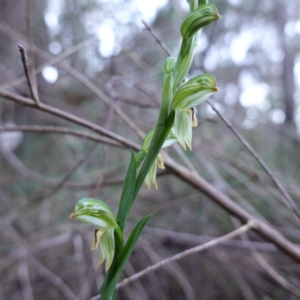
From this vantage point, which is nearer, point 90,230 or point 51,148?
point 90,230

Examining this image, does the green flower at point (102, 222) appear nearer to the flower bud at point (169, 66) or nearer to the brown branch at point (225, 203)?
the flower bud at point (169, 66)

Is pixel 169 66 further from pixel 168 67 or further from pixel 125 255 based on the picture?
pixel 125 255

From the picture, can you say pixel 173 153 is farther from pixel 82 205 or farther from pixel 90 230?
pixel 82 205

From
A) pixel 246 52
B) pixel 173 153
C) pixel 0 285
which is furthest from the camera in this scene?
pixel 246 52

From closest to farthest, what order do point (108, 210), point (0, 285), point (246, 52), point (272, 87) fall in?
point (108, 210) < point (0, 285) < point (246, 52) < point (272, 87)

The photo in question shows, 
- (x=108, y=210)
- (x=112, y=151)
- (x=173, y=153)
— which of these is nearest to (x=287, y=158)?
(x=173, y=153)

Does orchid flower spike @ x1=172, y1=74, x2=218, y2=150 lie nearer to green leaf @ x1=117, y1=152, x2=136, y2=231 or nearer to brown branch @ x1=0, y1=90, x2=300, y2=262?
green leaf @ x1=117, y1=152, x2=136, y2=231
